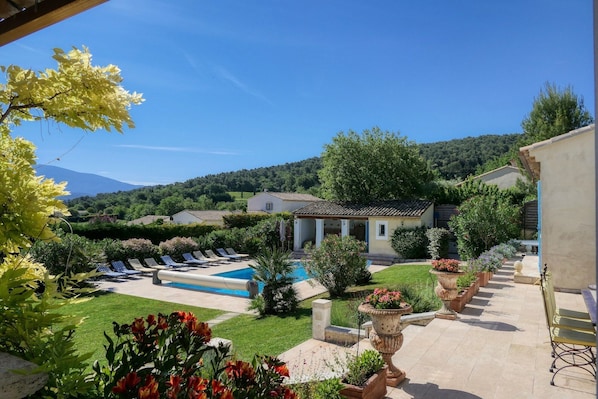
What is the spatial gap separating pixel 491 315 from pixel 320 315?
12.4 ft

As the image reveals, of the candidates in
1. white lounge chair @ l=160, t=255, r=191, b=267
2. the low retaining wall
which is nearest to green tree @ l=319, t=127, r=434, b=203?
white lounge chair @ l=160, t=255, r=191, b=267

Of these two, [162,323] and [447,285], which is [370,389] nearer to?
[162,323]

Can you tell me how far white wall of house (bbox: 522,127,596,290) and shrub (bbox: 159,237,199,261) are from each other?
56.4 ft

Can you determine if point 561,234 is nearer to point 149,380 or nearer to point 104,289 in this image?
point 149,380

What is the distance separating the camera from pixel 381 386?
4672 mm

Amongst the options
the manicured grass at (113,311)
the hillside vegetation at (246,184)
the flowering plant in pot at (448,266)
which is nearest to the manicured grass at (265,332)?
the manicured grass at (113,311)

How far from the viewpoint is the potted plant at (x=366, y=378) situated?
4.23 metres

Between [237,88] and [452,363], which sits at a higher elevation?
[237,88]

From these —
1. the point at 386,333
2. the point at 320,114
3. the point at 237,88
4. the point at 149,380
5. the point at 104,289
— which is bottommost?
the point at 104,289

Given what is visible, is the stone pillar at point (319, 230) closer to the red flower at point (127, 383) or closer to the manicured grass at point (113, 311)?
the manicured grass at point (113, 311)

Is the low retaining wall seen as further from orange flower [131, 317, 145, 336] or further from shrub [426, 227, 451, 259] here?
shrub [426, 227, 451, 259]

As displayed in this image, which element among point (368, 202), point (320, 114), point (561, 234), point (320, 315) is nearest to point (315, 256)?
point (320, 315)

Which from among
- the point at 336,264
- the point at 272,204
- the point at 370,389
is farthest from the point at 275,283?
the point at 272,204

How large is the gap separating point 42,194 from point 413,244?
72.6ft
